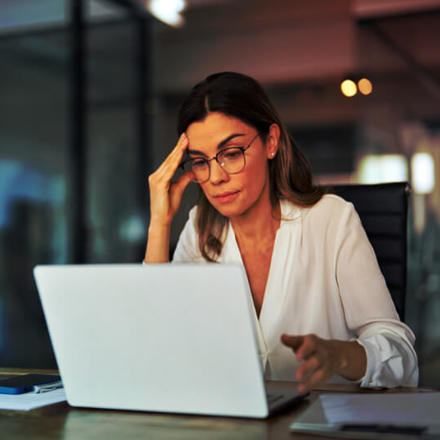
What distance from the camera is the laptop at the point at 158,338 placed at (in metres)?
0.90

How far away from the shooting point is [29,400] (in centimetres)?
115

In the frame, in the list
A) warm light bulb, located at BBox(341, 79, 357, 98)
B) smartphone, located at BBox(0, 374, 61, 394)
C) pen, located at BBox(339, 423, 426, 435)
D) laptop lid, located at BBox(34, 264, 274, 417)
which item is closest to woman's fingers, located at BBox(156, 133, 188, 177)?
smartphone, located at BBox(0, 374, 61, 394)

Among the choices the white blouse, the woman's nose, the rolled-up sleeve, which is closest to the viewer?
the rolled-up sleeve

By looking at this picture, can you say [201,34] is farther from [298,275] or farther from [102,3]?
[298,275]

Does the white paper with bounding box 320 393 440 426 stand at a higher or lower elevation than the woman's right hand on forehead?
lower

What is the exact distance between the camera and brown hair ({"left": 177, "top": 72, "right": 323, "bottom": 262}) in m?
1.76

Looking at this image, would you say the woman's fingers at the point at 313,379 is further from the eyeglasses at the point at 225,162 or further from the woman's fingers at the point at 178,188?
the woman's fingers at the point at 178,188

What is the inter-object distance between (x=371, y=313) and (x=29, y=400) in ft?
2.66

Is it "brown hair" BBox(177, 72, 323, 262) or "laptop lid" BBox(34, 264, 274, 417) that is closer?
"laptop lid" BBox(34, 264, 274, 417)

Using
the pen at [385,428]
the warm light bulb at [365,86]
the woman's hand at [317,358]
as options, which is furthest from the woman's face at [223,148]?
the warm light bulb at [365,86]

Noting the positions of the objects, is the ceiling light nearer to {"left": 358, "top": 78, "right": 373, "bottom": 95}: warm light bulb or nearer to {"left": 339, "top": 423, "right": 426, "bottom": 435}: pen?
{"left": 358, "top": 78, "right": 373, "bottom": 95}: warm light bulb

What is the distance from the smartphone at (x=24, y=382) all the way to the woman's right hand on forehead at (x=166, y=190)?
0.65 metres

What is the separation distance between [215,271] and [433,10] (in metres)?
3.94

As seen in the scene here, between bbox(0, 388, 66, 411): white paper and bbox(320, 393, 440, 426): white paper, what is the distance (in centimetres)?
48
